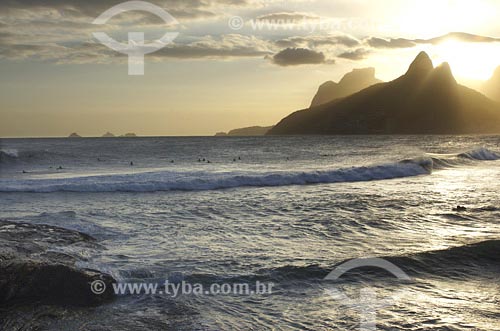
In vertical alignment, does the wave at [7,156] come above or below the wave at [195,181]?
above

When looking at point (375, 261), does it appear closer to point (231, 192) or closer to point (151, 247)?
point (151, 247)

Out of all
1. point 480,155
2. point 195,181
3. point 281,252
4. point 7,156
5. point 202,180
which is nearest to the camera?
point 281,252

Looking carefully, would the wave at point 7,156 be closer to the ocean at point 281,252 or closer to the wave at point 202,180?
the wave at point 202,180

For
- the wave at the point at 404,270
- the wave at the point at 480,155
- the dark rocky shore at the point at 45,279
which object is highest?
the wave at the point at 480,155

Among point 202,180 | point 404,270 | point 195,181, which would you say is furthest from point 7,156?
point 404,270

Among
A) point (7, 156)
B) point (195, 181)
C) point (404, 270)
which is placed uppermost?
point (7, 156)

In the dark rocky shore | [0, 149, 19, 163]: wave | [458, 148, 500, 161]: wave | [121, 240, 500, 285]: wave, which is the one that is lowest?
[121, 240, 500, 285]: wave

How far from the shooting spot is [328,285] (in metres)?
9.23

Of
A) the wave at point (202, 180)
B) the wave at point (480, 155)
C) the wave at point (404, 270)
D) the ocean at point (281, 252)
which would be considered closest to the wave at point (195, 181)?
the wave at point (202, 180)

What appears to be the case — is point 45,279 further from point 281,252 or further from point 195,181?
point 195,181

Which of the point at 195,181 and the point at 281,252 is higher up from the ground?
the point at 195,181

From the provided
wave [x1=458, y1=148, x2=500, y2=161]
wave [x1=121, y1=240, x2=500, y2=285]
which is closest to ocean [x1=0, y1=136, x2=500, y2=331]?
wave [x1=121, y1=240, x2=500, y2=285]

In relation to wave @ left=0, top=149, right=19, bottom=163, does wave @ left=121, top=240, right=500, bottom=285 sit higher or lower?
lower

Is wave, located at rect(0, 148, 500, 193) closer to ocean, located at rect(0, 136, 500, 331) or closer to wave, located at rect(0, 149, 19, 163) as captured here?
ocean, located at rect(0, 136, 500, 331)
